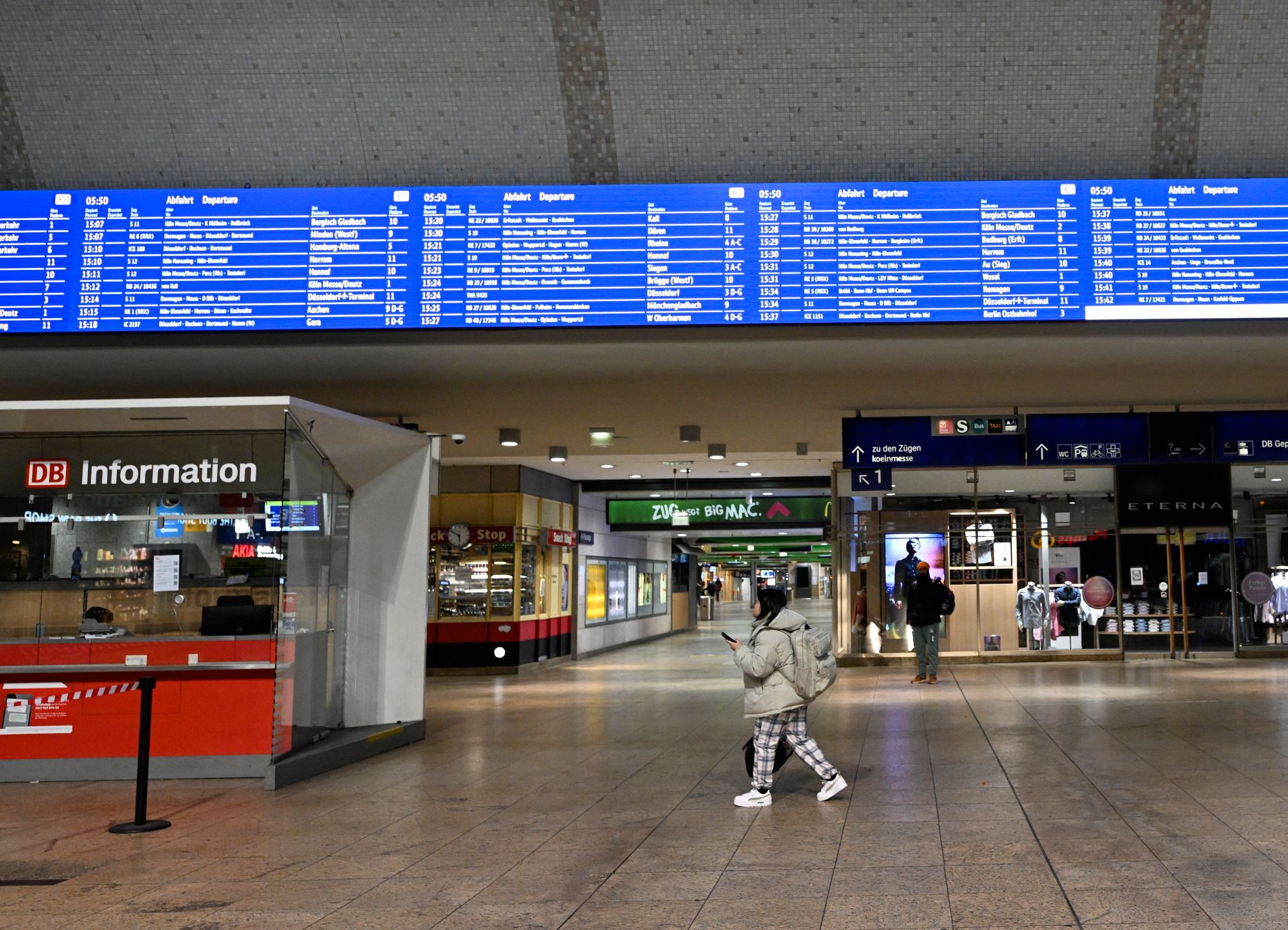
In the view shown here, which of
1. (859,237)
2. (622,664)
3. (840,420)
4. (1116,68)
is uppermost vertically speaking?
(1116,68)

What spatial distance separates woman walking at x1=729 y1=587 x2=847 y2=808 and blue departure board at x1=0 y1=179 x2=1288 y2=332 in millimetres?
2833

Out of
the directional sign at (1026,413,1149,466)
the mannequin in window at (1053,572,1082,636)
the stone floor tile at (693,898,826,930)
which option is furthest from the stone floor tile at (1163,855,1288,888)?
the mannequin in window at (1053,572,1082,636)

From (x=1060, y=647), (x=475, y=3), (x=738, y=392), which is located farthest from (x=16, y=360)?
(x=1060, y=647)

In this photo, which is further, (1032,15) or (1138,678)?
(1138,678)

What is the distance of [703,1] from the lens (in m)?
8.53

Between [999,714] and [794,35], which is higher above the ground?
[794,35]

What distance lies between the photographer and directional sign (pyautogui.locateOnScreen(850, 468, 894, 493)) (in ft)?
38.5

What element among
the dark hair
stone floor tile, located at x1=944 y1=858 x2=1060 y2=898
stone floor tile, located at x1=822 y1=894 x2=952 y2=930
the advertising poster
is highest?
the advertising poster

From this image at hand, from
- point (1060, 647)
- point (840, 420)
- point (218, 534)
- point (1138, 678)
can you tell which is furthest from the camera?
point (1060, 647)

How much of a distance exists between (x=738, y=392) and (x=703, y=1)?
11.4ft

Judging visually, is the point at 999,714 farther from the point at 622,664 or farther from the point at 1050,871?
the point at 622,664

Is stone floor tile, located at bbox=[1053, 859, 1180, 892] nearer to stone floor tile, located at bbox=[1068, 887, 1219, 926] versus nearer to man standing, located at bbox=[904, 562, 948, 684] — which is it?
stone floor tile, located at bbox=[1068, 887, 1219, 926]

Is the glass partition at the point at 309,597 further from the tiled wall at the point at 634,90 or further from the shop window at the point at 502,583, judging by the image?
the shop window at the point at 502,583

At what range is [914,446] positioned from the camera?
37.9ft
